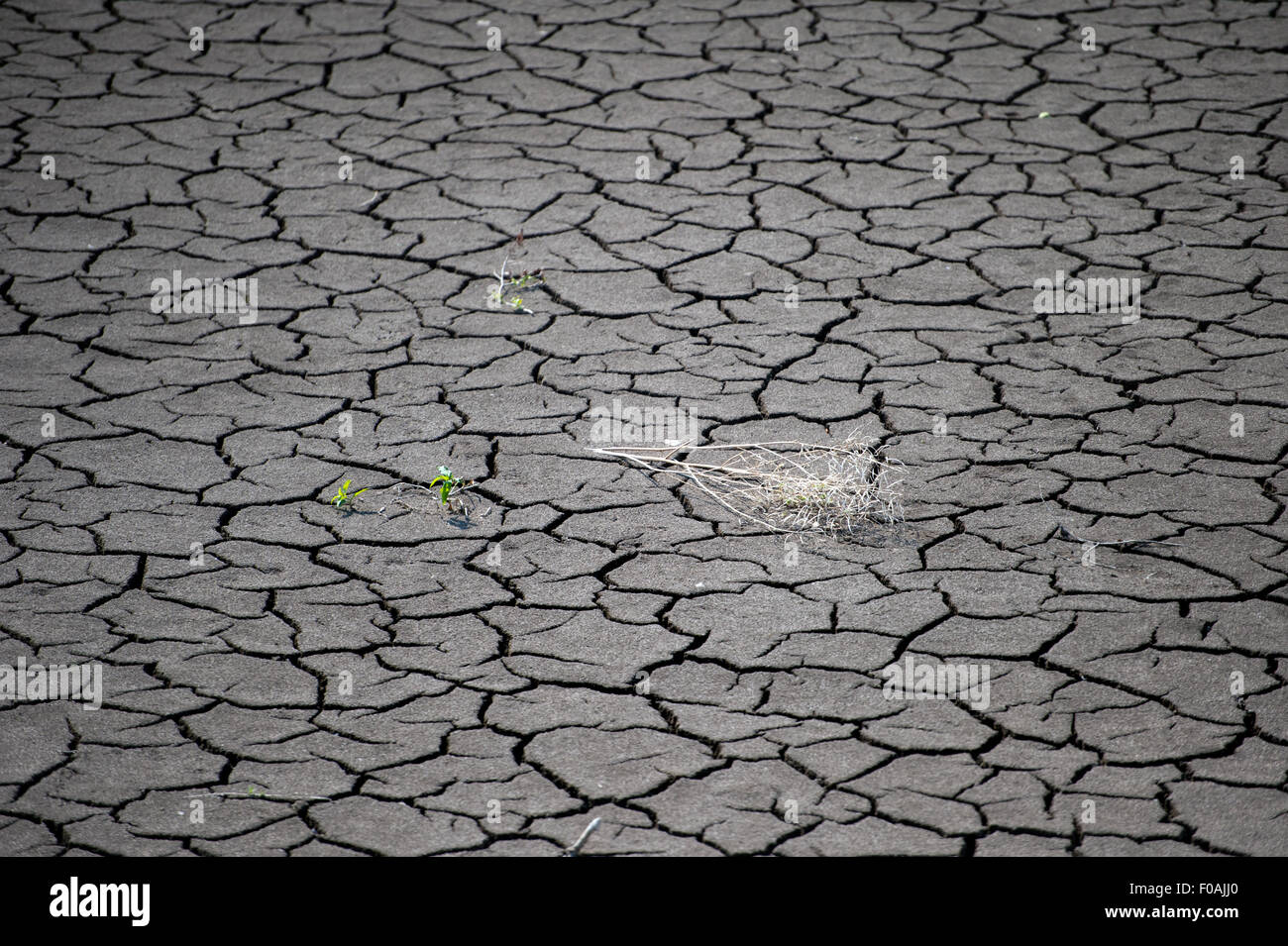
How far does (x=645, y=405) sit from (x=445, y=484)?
0.88 meters

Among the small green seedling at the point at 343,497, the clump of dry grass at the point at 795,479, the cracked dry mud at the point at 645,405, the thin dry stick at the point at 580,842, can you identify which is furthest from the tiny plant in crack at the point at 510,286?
the thin dry stick at the point at 580,842

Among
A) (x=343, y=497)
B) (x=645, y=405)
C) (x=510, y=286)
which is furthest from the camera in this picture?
(x=510, y=286)

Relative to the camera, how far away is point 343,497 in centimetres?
448

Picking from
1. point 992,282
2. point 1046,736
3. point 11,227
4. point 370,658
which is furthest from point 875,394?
point 11,227

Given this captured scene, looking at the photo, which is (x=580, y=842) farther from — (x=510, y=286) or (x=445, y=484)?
(x=510, y=286)

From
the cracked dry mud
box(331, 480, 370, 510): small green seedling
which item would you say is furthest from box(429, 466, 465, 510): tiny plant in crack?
box(331, 480, 370, 510): small green seedling

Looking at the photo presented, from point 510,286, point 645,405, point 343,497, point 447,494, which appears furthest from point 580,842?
point 510,286

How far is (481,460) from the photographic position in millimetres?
4691

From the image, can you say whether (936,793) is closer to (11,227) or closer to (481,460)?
(481,460)

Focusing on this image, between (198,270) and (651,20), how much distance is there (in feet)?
12.6

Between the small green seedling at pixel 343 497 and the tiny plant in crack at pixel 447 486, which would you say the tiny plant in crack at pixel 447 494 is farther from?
the small green seedling at pixel 343 497

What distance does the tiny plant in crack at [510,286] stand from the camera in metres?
5.67

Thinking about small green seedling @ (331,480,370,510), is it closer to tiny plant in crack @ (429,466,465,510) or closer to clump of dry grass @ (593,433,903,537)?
tiny plant in crack @ (429,466,465,510)

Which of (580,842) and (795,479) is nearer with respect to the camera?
(580,842)
